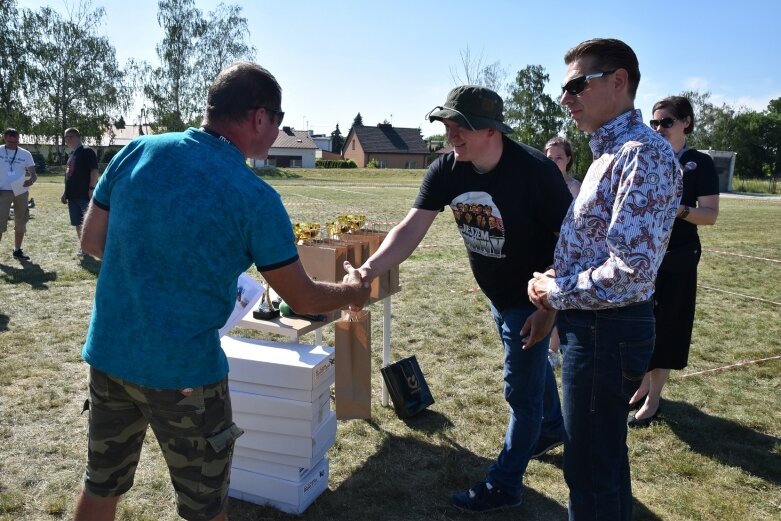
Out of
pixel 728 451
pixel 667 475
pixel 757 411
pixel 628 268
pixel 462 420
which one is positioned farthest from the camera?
pixel 757 411

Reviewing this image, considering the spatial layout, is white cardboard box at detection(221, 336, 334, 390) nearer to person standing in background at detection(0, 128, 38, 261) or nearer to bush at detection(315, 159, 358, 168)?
person standing in background at detection(0, 128, 38, 261)

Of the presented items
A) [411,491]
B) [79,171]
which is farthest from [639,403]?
[79,171]

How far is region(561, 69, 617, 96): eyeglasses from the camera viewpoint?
198 centimetres

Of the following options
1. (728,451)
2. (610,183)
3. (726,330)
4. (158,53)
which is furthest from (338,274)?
(158,53)

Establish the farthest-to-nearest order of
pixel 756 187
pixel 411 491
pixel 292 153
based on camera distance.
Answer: pixel 292 153 < pixel 756 187 < pixel 411 491

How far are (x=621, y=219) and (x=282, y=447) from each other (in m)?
2.09

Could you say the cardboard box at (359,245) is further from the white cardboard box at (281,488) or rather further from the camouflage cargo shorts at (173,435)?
the camouflage cargo shorts at (173,435)

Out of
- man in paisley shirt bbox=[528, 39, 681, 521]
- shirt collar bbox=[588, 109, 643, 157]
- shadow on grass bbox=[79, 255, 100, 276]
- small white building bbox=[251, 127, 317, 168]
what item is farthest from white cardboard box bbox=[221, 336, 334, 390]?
small white building bbox=[251, 127, 317, 168]

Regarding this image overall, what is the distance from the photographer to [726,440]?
398 cm

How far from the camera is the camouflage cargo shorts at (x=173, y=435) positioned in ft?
6.41

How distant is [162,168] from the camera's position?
1834 millimetres

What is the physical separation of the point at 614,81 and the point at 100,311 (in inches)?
73.8

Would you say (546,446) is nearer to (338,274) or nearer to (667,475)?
(667,475)

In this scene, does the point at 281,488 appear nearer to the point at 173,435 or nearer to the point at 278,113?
the point at 173,435
